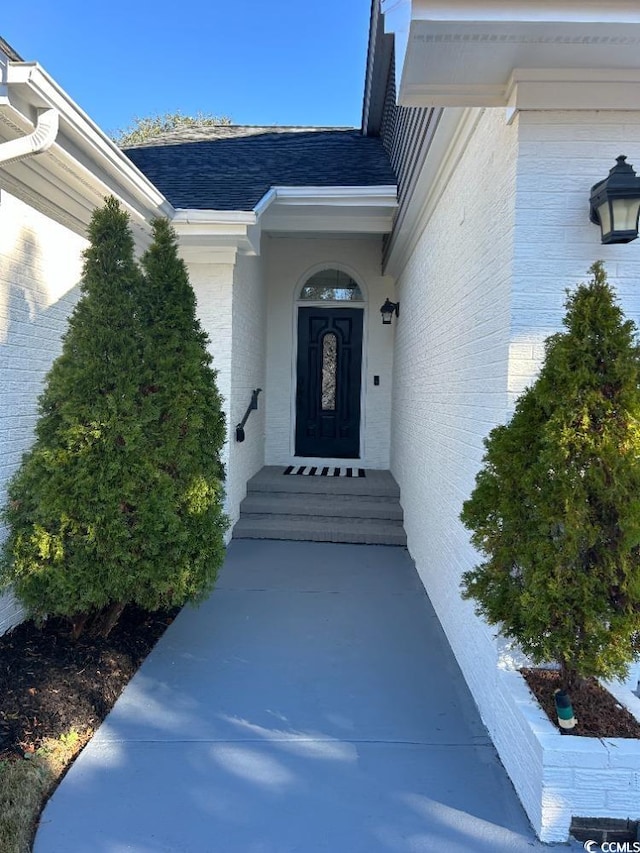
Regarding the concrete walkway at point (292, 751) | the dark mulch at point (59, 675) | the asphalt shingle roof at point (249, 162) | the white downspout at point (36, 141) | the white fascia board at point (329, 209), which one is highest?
the asphalt shingle roof at point (249, 162)

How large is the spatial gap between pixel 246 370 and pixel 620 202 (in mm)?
4329

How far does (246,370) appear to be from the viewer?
5.96 m

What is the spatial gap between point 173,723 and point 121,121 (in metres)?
25.0

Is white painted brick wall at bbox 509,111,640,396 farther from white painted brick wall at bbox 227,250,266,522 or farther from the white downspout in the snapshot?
white painted brick wall at bbox 227,250,266,522

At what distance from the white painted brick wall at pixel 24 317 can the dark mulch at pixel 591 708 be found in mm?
2892

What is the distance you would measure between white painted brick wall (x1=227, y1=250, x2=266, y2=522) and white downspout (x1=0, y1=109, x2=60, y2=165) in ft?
7.64

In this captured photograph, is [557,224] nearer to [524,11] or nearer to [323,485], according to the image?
[524,11]

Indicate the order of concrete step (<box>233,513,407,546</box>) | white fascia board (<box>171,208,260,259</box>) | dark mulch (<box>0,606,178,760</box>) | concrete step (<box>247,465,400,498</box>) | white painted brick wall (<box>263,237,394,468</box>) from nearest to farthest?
dark mulch (<box>0,606,178,760</box>)
white fascia board (<box>171,208,260,259</box>)
concrete step (<box>233,513,407,546</box>)
concrete step (<box>247,465,400,498</box>)
white painted brick wall (<box>263,237,394,468</box>)

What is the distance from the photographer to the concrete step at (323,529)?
5449 millimetres

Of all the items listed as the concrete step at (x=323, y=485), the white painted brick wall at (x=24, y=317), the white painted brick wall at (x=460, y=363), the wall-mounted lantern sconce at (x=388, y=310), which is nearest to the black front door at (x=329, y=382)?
the wall-mounted lantern sconce at (x=388, y=310)

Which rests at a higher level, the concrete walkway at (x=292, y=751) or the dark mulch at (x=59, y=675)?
the dark mulch at (x=59, y=675)

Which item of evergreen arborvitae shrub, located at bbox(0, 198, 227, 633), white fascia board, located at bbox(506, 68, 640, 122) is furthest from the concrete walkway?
white fascia board, located at bbox(506, 68, 640, 122)

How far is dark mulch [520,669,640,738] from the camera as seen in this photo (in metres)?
2.02

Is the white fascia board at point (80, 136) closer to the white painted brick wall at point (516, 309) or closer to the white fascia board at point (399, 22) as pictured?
the white fascia board at point (399, 22)
